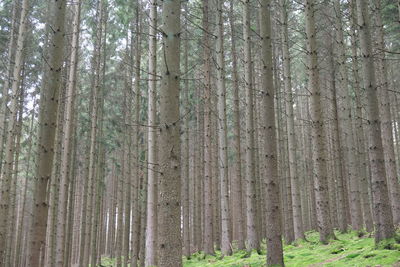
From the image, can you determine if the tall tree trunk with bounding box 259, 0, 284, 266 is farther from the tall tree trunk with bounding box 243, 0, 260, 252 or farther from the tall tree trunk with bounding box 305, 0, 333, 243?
the tall tree trunk with bounding box 243, 0, 260, 252

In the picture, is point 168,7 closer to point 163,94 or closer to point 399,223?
point 163,94

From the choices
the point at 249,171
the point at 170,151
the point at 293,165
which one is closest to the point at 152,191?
the point at 249,171

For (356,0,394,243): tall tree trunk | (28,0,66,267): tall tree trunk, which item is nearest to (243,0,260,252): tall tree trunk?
(356,0,394,243): tall tree trunk

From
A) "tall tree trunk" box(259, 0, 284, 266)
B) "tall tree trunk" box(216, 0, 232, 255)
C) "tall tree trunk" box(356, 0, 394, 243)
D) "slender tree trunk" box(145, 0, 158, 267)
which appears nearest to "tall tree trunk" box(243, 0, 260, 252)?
"tall tree trunk" box(216, 0, 232, 255)

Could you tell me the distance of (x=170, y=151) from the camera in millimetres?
4727

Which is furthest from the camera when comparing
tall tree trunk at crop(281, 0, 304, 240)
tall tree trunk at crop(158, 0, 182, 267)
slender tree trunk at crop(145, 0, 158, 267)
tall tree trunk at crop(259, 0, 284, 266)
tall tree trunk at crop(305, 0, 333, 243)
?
tall tree trunk at crop(281, 0, 304, 240)

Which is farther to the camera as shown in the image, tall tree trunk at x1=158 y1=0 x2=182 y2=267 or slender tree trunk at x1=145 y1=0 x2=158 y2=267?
slender tree trunk at x1=145 y1=0 x2=158 y2=267

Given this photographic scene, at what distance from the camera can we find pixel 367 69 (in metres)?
7.55

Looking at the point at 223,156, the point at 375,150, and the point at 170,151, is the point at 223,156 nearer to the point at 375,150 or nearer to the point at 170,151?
the point at 375,150

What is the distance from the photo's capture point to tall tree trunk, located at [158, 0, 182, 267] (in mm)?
4543

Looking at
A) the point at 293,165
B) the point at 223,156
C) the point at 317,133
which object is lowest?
the point at 293,165

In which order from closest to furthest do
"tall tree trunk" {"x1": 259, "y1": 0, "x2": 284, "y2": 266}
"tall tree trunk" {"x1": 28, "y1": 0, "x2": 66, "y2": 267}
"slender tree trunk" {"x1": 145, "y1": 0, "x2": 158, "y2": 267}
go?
"tall tree trunk" {"x1": 28, "y1": 0, "x2": 66, "y2": 267} → "tall tree trunk" {"x1": 259, "y1": 0, "x2": 284, "y2": 266} → "slender tree trunk" {"x1": 145, "y1": 0, "x2": 158, "y2": 267}

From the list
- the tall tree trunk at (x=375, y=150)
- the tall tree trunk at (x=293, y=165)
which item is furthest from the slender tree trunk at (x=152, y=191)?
the tall tree trunk at (x=375, y=150)

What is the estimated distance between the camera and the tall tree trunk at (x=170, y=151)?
14.9ft
